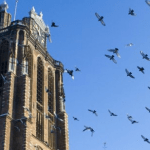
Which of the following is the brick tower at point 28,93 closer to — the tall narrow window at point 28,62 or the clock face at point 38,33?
the tall narrow window at point 28,62

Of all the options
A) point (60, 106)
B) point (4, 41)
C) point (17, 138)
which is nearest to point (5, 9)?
point (4, 41)

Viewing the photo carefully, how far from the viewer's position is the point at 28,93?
188ft

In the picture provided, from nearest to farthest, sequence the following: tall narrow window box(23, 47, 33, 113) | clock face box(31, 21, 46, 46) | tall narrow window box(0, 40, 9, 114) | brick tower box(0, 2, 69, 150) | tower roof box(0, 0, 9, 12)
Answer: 1. brick tower box(0, 2, 69, 150)
2. tall narrow window box(23, 47, 33, 113)
3. tall narrow window box(0, 40, 9, 114)
4. clock face box(31, 21, 46, 46)
5. tower roof box(0, 0, 9, 12)

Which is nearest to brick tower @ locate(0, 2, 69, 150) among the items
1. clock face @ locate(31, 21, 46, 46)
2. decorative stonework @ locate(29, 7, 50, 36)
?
clock face @ locate(31, 21, 46, 46)

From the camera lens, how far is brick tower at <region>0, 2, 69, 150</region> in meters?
52.5

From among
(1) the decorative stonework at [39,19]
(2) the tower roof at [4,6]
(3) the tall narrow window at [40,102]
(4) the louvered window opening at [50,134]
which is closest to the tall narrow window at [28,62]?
(3) the tall narrow window at [40,102]

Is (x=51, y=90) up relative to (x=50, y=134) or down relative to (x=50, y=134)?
up

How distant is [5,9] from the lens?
7719 cm

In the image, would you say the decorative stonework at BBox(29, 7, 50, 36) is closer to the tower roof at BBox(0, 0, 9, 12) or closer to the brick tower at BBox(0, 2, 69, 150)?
the brick tower at BBox(0, 2, 69, 150)

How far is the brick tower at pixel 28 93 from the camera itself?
52531 mm

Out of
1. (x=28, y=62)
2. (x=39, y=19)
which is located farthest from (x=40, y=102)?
(x=39, y=19)

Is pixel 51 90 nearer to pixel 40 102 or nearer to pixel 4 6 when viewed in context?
pixel 40 102

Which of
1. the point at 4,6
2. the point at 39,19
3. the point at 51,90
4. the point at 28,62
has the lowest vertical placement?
the point at 51,90

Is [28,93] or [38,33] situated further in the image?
[38,33]
